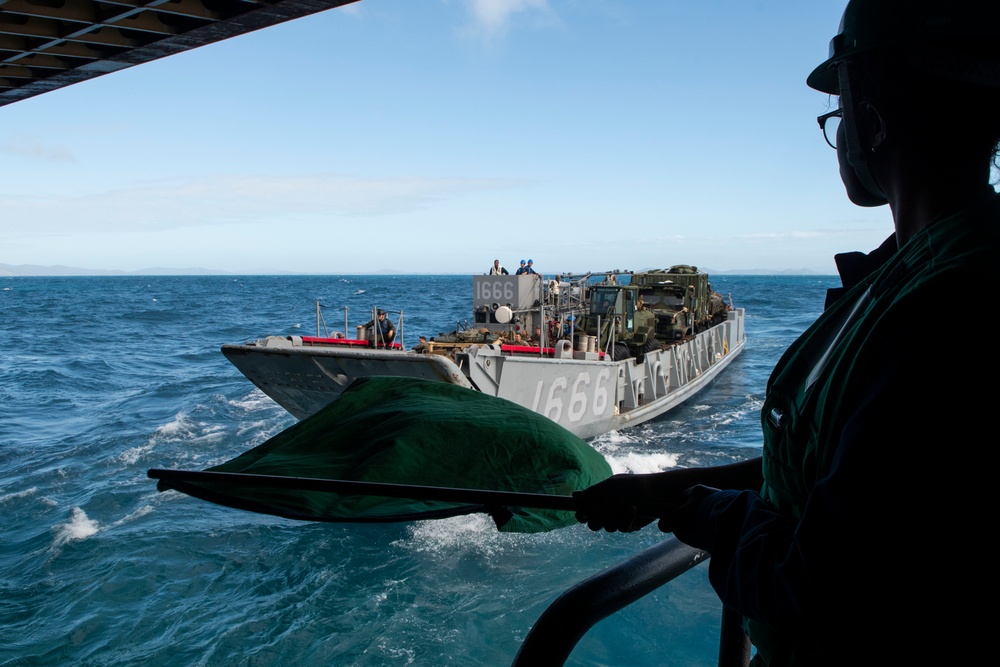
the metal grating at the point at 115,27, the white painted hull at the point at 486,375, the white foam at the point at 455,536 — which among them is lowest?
the white foam at the point at 455,536

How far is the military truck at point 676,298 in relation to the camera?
22.7 metres

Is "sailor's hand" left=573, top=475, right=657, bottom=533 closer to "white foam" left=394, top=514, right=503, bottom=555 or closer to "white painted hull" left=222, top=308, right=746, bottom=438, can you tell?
"white foam" left=394, top=514, right=503, bottom=555

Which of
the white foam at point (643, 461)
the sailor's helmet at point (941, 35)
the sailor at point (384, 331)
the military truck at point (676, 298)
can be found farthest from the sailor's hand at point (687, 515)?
the military truck at point (676, 298)

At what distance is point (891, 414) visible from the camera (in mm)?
1000

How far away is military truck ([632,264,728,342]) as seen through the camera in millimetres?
22688

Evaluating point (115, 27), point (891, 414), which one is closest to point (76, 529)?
point (115, 27)

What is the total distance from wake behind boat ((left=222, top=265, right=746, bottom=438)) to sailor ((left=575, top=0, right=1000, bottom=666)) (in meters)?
8.82

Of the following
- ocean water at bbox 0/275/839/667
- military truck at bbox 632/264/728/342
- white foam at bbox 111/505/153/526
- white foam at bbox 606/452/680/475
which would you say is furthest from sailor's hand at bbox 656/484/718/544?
military truck at bbox 632/264/728/342

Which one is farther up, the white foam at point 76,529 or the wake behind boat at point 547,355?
the wake behind boat at point 547,355

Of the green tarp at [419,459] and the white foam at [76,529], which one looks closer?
the green tarp at [419,459]

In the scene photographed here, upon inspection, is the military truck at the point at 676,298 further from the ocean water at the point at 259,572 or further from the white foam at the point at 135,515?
the white foam at the point at 135,515

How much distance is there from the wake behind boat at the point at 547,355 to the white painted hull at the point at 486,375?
2 centimetres

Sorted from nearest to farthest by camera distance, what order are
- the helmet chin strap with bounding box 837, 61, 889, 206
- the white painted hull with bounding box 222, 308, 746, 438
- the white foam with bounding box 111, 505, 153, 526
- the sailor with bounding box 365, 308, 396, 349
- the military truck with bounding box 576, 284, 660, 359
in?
1. the helmet chin strap with bounding box 837, 61, 889, 206
2. the white foam with bounding box 111, 505, 153, 526
3. the white painted hull with bounding box 222, 308, 746, 438
4. the sailor with bounding box 365, 308, 396, 349
5. the military truck with bounding box 576, 284, 660, 359

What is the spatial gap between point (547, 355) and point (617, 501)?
13.3 metres
